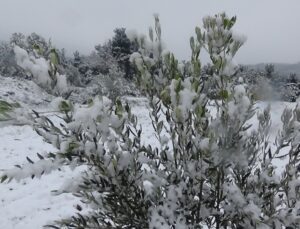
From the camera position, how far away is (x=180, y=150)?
2195 millimetres

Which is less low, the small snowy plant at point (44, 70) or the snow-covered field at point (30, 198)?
the small snowy plant at point (44, 70)

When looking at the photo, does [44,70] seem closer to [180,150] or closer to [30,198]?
[180,150]

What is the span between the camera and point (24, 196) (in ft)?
24.5

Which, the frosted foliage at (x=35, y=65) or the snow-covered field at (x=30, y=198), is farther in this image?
the snow-covered field at (x=30, y=198)

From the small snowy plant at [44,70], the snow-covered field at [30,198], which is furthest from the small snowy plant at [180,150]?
the snow-covered field at [30,198]

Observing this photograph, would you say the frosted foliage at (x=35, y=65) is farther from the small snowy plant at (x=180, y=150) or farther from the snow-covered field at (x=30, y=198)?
the snow-covered field at (x=30, y=198)

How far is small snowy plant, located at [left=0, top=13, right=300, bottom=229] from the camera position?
1.86m

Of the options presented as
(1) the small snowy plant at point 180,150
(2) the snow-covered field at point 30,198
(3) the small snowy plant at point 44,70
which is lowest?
(2) the snow-covered field at point 30,198

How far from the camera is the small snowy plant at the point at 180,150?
1.86 meters

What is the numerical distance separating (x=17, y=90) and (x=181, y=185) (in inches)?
870

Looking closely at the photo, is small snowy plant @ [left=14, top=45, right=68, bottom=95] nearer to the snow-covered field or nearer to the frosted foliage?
the frosted foliage

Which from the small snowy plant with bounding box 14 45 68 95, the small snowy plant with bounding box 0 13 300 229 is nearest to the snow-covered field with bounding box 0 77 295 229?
the small snowy plant with bounding box 0 13 300 229

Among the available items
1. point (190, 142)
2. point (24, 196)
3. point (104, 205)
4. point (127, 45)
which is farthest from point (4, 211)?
point (127, 45)

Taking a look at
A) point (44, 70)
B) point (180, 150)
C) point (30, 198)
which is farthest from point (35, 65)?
point (30, 198)
